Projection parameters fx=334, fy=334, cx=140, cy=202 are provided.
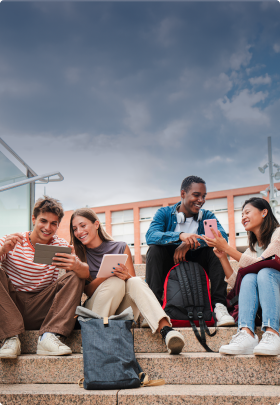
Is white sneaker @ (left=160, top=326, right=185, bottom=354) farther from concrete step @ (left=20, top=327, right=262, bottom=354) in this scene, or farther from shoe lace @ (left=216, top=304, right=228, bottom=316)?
shoe lace @ (left=216, top=304, right=228, bottom=316)

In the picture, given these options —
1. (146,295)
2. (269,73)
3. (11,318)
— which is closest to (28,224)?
(11,318)

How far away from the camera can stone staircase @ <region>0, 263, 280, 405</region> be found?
6.10 ft

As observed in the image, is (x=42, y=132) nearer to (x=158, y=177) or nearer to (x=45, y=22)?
(x=45, y=22)

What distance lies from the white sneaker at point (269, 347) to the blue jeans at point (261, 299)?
94 millimetres

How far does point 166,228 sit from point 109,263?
43.5 inches

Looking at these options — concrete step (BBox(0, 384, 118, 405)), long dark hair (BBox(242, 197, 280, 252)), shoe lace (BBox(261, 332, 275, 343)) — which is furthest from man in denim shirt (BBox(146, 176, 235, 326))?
concrete step (BBox(0, 384, 118, 405))

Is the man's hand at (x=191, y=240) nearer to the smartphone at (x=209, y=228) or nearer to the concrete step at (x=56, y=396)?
the smartphone at (x=209, y=228)

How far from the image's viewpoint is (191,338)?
2.51 meters

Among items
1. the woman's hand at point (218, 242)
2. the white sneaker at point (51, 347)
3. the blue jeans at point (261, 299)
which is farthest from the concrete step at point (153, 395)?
the woman's hand at point (218, 242)

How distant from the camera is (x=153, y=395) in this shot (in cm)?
186

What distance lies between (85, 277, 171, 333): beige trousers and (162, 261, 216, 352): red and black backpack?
1.00 feet

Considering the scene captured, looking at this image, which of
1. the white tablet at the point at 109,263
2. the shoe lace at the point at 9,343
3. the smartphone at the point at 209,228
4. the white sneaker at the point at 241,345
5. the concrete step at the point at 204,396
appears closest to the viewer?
the concrete step at the point at 204,396

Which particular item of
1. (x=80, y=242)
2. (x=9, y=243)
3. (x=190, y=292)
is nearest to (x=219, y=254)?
(x=190, y=292)

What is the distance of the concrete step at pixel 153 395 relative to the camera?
5.98 feet
